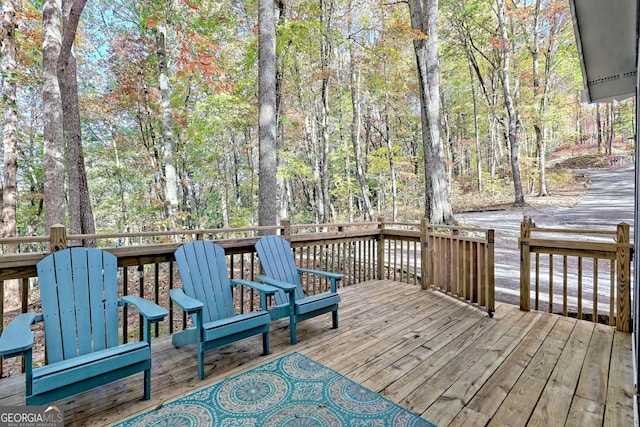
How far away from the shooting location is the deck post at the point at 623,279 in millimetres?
2799

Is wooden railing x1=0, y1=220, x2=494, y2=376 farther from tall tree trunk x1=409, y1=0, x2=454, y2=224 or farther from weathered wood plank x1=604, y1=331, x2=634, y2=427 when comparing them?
A: tall tree trunk x1=409, y1=0, x2=454, y2=224

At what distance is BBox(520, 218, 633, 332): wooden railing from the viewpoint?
2824 mm

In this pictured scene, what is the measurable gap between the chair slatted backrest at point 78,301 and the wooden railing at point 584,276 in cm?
395

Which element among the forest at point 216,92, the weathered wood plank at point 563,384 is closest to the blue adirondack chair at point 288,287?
the weathered wood plank at point 563,384

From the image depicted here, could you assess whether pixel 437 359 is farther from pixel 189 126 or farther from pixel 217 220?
pixel 217 220

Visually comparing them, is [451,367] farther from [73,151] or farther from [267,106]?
[73,151]

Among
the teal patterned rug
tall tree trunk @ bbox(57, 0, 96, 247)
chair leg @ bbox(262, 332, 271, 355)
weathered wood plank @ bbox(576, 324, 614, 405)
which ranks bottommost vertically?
weathered wood plank @ bbox(576, 324, 614, 405)

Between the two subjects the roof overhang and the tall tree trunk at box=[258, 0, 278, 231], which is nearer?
the roof overhang

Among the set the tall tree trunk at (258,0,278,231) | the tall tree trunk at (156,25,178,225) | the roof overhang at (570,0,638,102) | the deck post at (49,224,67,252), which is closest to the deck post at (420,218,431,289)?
the roof overhang at (570,0,638,102)

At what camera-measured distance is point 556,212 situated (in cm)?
979

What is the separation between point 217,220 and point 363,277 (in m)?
13.8

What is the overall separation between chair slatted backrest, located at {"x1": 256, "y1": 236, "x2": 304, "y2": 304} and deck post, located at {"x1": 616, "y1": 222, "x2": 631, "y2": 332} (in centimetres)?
305

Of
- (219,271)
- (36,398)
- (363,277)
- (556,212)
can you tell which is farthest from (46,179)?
(556,212)

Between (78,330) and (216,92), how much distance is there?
24.5 feet
